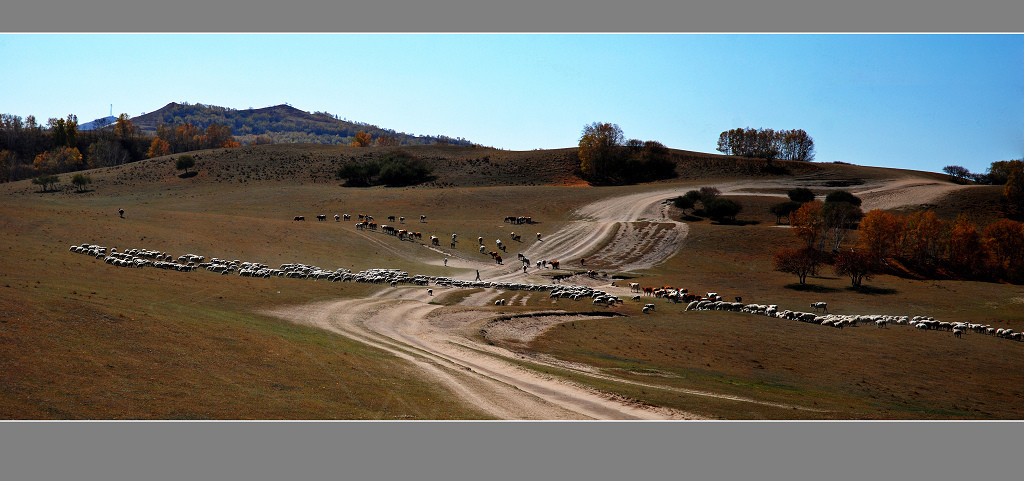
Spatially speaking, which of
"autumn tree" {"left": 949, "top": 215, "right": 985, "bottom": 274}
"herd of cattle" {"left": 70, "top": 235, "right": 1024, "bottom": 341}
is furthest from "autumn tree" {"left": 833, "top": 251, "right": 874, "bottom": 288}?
"autumn tree" {"left": 949, "top": 215, "right": 985, "bottom": 274}

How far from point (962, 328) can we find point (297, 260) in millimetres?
57344

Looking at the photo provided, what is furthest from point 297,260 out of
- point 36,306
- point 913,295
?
point 913,295

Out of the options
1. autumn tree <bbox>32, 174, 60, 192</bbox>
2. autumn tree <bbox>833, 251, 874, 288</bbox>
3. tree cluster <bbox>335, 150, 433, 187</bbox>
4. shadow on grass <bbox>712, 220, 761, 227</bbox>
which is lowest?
autumn tree <bbox>833, 251, 874, 288</bbox>

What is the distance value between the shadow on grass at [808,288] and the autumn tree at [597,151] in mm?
102502

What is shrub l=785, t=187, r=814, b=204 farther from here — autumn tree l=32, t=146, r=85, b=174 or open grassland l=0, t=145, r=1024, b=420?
autumn tree l=32, t=146, r=85, b=174

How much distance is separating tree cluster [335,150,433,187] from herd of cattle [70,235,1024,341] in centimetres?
8921

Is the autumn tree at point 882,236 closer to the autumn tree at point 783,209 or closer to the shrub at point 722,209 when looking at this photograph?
the autumn tree at point 783,209

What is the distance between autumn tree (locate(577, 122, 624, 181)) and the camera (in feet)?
530

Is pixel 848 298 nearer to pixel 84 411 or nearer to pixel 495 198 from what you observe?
pixel 84 411

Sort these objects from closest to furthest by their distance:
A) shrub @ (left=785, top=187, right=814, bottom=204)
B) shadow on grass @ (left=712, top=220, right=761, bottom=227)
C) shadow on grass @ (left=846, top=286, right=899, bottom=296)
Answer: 1. shadow on grass @ (left=846, top=286, right=899, bottom=296)
2. shadow on grass @ (left=712, top=220, right=761, bottom=227)
3. shrub @ (left=785, top=187, right=814, bottom=204)

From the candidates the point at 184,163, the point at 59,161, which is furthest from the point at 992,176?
the point at 59,161

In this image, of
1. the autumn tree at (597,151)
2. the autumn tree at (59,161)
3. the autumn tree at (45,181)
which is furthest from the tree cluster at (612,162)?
the autumn tree at (59,161)

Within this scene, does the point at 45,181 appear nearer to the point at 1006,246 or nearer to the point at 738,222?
the point at 738,222

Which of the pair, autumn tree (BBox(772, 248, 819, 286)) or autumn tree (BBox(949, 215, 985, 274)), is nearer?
autumn tree (BBox(772, 248, 819, 286))
